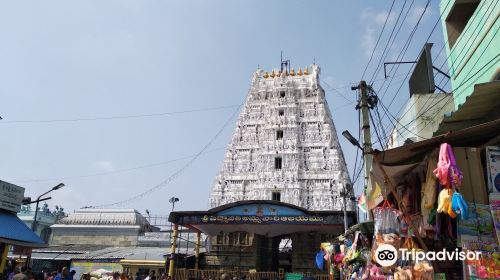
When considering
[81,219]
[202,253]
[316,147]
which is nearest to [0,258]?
[202,253]

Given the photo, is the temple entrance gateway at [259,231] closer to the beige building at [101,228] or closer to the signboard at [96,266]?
the signboard at [96,266]

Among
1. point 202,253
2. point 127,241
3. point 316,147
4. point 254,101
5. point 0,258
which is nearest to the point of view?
point 0,258

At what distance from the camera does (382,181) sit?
6.15m

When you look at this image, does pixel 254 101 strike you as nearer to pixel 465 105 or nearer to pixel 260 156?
pixel 260 156

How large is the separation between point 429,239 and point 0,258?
15561 millimetres

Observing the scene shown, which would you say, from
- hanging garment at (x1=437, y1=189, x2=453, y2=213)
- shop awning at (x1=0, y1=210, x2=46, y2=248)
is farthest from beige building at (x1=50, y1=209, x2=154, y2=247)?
hanging garment at (x1=437, y1=189, x2=453, y2=213)

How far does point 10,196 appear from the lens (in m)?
15.9

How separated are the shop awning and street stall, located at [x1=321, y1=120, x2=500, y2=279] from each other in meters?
13.6

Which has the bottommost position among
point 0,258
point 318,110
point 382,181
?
point 0,258

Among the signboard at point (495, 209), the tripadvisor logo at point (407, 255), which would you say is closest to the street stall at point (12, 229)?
the tripadvisor logo at point (407, 255)

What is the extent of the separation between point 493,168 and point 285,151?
3233 centimetres

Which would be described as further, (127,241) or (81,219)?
(81,219)

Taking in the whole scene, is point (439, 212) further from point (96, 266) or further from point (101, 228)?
point (101, 228)

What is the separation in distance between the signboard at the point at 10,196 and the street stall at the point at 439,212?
15296mm
